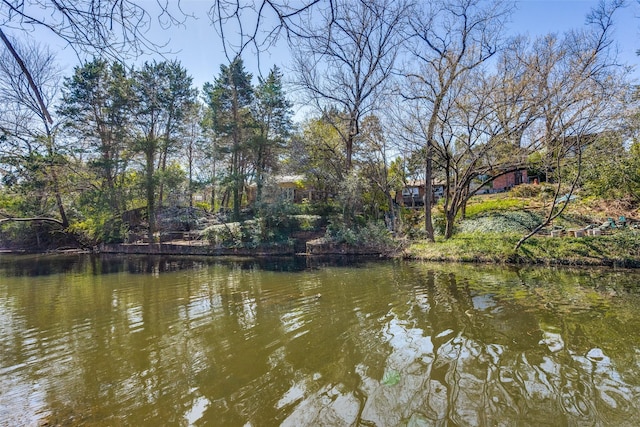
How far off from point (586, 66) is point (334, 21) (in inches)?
596

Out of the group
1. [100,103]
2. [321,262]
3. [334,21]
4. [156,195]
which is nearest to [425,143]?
[321,262]

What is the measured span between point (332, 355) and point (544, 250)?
36.3ft

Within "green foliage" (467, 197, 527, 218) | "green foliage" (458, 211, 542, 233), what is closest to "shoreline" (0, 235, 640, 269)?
"green foliage" (458, 211, 542, 233)

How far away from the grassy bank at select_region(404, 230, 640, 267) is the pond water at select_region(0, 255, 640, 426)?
1.80m

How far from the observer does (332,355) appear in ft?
15.7

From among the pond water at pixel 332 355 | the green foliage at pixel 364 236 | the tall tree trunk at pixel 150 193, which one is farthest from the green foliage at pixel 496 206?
the tall tree trunk at pixel 150 193

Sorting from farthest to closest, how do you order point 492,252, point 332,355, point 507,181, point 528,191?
1. point 507,181
2. point 528,191
3. point 492,252
4. point 332,355

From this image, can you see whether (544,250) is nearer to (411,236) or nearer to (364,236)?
(411,236)

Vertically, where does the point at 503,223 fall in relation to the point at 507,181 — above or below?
below

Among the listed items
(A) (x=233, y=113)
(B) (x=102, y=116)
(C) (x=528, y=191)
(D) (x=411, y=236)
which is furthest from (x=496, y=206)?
(B) (x=102, y=116)

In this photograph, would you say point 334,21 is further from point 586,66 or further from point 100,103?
point 100,103

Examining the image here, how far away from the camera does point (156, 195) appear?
80.6 ft

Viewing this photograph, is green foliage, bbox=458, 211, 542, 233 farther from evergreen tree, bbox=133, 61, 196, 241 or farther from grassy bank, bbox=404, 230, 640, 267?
evergreen tree, bbox=133, 61, 196, 241

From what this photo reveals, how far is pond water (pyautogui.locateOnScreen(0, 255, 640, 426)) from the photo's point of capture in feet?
11.1
